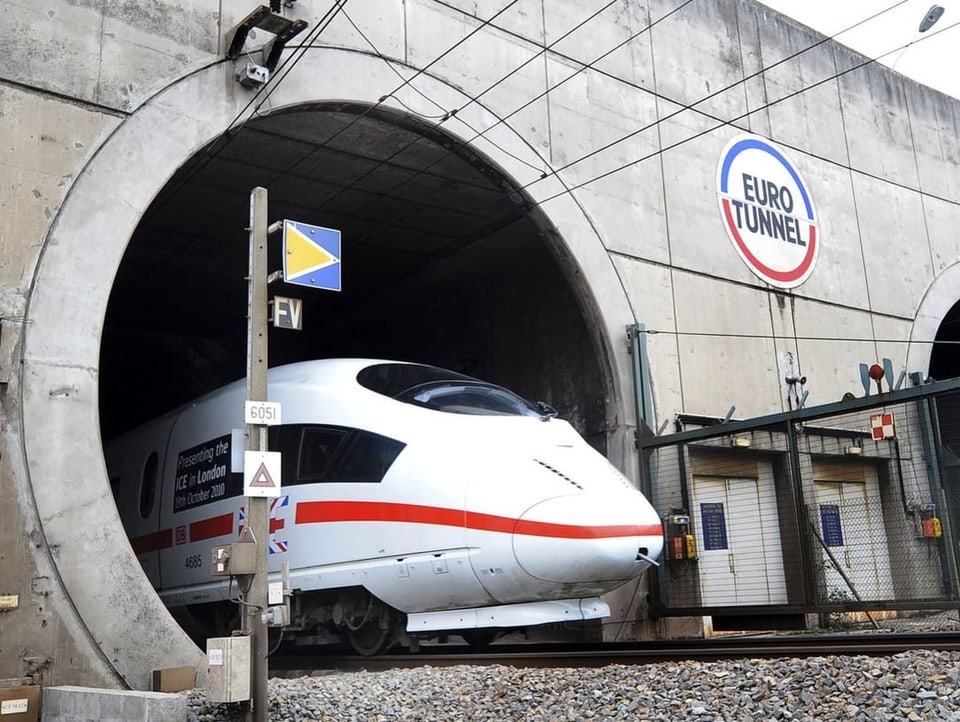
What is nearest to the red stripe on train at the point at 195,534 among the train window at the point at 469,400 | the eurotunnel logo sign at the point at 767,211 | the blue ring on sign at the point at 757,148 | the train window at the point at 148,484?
the train window at the point at 148,484

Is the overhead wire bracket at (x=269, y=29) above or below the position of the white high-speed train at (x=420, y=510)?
above

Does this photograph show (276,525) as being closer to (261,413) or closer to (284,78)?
(261,413)

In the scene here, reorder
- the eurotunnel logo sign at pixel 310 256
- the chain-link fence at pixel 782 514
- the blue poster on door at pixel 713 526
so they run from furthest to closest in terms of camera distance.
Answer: the blue poster on door at pixel 713 526
the chain-link fence at pixel 782 514
the eurotunnel logo sign at pixel 310 256

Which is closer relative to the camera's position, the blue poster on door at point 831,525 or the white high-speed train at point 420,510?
the white high-speed train at point 420,510

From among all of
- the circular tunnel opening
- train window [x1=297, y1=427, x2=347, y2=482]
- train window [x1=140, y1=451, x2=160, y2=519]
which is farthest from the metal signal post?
train window [x1=140, y1=451, x2=160, y2=519]

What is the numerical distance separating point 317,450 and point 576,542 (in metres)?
3.20

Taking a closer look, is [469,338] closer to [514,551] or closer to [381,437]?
[381,437]

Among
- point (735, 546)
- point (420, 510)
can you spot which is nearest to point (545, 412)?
point (420, 510)

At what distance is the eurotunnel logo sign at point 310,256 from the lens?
821cm

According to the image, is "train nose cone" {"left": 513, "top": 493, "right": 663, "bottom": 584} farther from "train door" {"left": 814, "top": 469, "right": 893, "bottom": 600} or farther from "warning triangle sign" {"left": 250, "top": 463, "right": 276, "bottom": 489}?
"train door" {"left": 814, "top": 469, "right": 893, "bottom": 600}

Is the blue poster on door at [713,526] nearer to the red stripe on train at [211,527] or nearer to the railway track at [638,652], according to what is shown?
the railway track at [638,652]

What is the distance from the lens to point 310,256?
840cm

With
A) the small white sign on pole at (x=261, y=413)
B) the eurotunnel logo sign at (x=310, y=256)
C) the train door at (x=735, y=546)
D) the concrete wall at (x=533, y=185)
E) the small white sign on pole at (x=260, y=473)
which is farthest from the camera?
the train door at (x=735, y=546)

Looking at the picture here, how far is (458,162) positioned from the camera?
13805 mm
